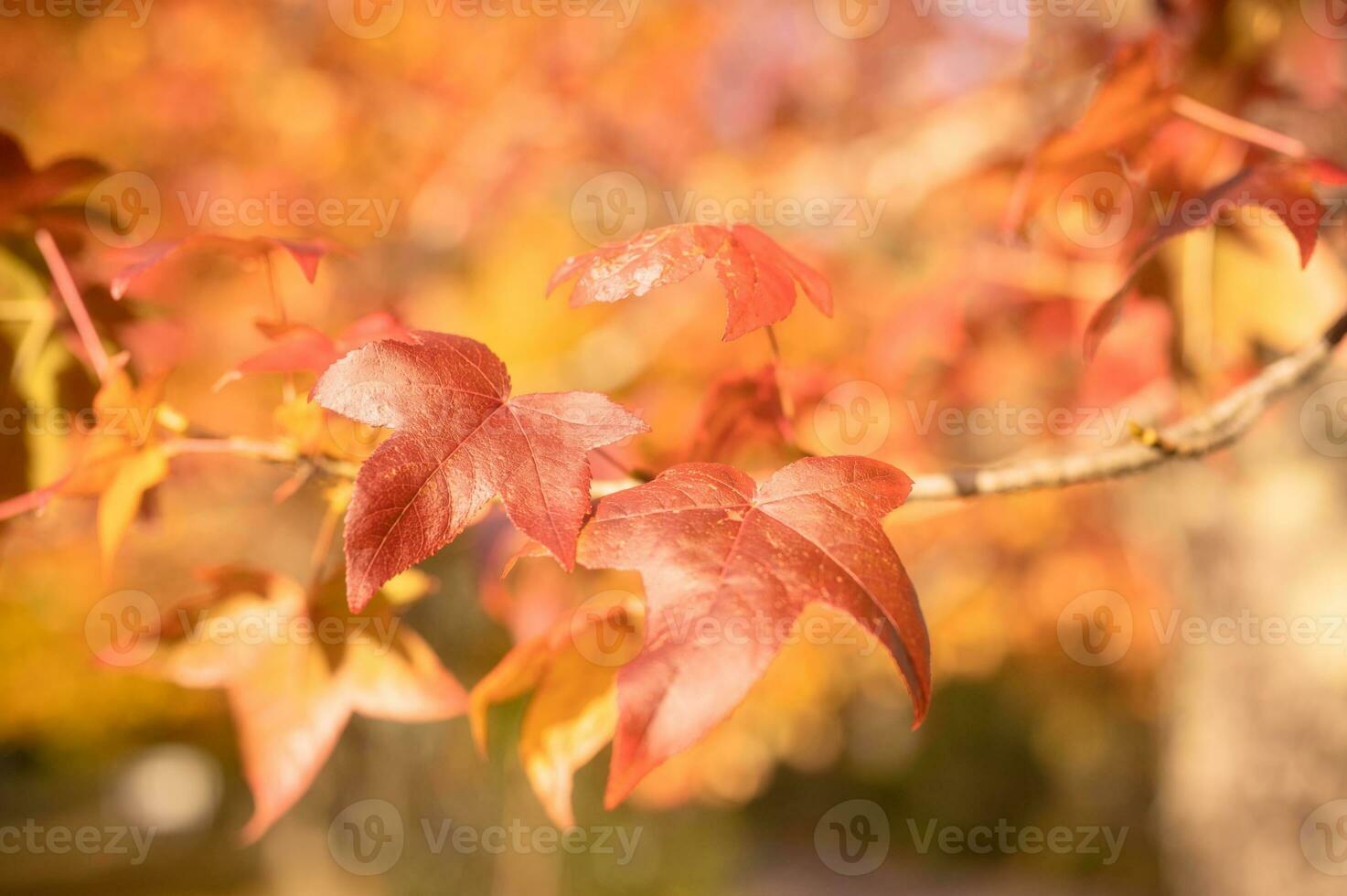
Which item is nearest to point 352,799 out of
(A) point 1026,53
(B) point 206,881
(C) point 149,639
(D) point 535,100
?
(B) point 206,881

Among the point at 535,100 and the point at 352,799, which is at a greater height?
the point at 535,100

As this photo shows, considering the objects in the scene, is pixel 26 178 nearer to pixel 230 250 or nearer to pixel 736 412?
pixel 230 250

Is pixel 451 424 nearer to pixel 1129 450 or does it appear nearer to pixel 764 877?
pixel 1129 450

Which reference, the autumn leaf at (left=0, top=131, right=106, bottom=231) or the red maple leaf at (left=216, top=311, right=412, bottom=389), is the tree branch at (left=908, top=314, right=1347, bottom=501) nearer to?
the red maple leaf at (left=216, top=311, right=412, bottom=389)

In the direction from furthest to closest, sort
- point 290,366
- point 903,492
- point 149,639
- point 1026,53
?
point 1026,53
point 149,639
point 290,366
point 903,492

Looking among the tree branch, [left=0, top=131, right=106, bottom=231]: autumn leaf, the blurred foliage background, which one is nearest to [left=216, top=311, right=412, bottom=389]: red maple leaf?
the blurred foliage background

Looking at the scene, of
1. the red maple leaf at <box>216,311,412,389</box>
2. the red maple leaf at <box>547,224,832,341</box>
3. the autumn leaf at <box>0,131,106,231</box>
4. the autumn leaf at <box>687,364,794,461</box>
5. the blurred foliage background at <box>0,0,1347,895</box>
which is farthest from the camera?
the blurred foliage background at <box>0,0,1347,895</box>
